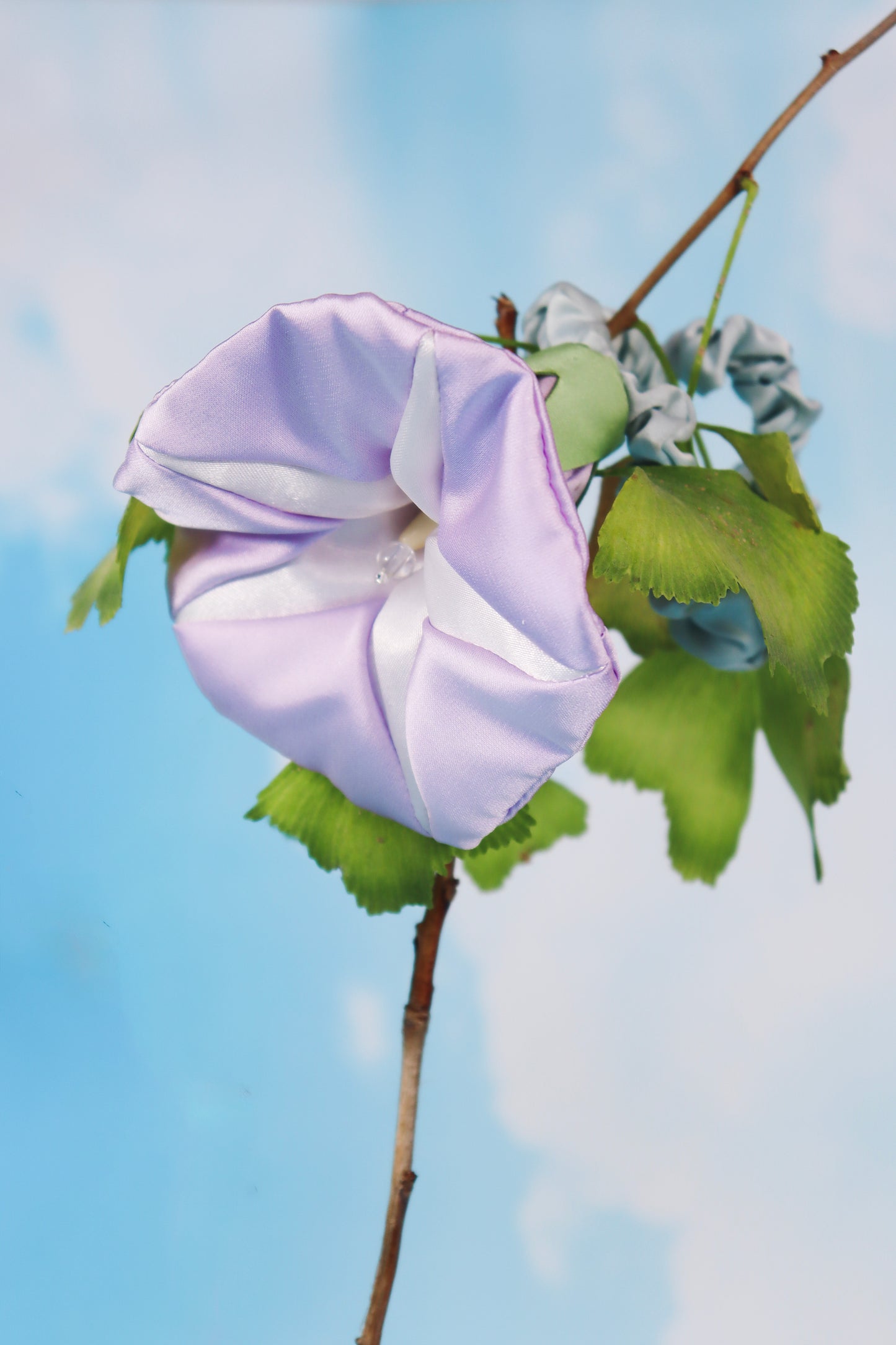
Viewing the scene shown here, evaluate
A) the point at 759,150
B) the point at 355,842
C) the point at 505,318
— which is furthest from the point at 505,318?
the point at 355,842

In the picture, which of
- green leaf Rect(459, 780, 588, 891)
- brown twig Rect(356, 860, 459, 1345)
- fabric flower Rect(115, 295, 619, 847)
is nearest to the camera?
fabric flower Rect(115, 295, 619, 847)

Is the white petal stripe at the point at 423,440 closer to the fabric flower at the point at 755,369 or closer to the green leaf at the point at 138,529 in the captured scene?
the green leaf at the point at 138,529

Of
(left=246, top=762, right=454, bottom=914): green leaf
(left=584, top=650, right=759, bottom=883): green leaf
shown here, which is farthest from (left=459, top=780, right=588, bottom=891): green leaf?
(left=246, top=762, right=454, bottom=914): green leaf

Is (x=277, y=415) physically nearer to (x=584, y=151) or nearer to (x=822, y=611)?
(x=822, y=611)

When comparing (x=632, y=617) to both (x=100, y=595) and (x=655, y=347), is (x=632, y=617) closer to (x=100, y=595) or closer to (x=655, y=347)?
(x=655, y=347)

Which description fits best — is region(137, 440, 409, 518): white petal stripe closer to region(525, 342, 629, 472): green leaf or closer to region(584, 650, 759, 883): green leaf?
region(525, 342, 629, 472): green leaf

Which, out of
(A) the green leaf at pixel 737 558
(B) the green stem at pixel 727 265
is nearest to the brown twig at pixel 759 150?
(B) the green stem at pixel 727 265
